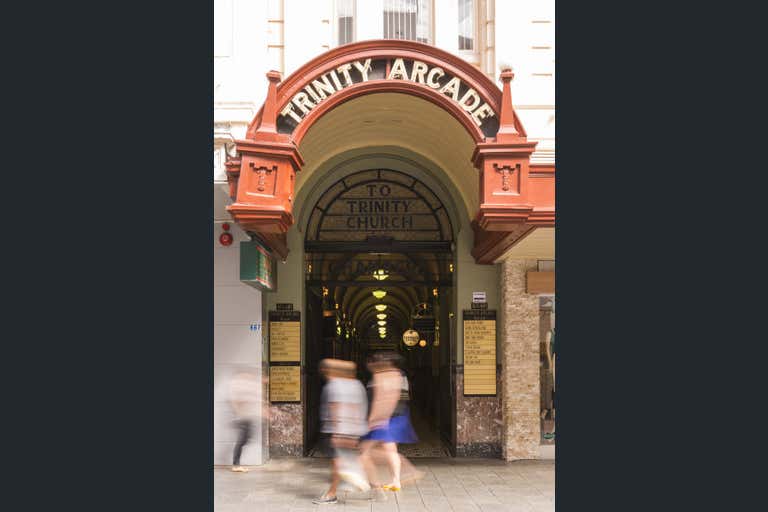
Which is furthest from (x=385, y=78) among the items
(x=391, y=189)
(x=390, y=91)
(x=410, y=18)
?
(x=391, y=189)

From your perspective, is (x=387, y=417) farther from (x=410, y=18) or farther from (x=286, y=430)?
(x=410, y=18)

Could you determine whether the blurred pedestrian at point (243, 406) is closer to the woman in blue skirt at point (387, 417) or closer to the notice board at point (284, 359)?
the notice board at point (284, 359)

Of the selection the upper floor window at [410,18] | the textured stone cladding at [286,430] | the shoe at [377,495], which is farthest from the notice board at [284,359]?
the upper floor window at [410,18]

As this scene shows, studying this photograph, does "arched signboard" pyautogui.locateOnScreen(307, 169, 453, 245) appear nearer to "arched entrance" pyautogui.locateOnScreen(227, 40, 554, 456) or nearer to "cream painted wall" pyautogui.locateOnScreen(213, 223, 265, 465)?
"arched entrance" pyautogui.locateOnScreen(227, 40, 554, 456)

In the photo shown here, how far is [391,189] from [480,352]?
3.18 meters

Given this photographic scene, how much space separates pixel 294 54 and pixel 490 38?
288 centimetres

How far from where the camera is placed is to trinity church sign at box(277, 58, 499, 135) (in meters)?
8.91

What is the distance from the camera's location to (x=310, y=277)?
1320cm

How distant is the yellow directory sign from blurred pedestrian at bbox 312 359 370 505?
3311mm

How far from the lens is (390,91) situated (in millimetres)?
9117

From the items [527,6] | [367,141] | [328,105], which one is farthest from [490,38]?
[328,105]

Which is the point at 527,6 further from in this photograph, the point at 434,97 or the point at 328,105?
the point at 328,105

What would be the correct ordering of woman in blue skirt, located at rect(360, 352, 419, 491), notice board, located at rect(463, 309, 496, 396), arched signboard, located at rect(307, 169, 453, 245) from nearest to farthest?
woman in blue skirt, located at rect(360, 352, 419, 491) → notice board, located at rect(463, 309, 496, 396) → arched signboard, located at rect(307, 169, 453, 245)

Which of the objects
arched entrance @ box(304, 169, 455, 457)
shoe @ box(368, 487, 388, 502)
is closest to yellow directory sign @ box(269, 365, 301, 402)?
arched entrance @ box(304, 169, 455, 457)
